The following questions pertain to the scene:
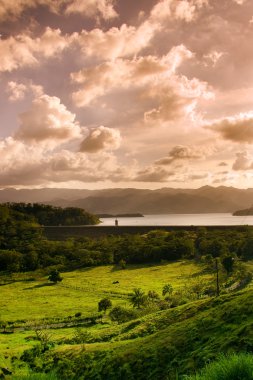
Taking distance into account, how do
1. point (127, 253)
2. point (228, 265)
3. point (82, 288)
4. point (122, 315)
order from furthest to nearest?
point (127, 253)
point (228, 265)
point (82, 288)
point (122, 315)

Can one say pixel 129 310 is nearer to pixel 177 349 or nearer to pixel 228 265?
pixel 177 349

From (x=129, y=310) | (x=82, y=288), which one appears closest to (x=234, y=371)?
(x=129, y=310)

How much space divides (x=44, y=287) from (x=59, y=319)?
42980 mm

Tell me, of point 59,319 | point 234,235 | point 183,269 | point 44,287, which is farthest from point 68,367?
point 234,235

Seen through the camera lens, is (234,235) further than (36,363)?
Yes

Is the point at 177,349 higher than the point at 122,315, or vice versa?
the point at 177,349

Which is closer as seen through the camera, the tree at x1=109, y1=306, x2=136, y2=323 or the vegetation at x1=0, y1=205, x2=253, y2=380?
the vegetation at x1=0, y1=205, x2=253, y2=380

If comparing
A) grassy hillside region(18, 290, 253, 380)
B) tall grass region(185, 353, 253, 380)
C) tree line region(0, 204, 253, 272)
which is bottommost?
tree line region(0, 204, 253, 272)

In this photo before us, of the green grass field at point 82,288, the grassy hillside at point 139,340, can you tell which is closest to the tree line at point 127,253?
the green grass field at point 82,288

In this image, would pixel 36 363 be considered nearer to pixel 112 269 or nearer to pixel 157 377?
pixel 157 377

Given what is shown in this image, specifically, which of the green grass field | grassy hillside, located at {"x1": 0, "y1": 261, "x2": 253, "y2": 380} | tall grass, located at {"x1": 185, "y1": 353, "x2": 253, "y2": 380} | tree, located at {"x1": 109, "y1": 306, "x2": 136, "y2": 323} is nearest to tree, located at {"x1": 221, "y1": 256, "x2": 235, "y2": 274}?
the green grass field

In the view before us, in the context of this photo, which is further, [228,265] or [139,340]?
[228,265]

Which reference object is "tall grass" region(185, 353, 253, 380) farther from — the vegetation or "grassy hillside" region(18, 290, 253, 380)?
"grassy hillside" region(18, 290, 253, 380)

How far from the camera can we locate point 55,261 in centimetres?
16312
